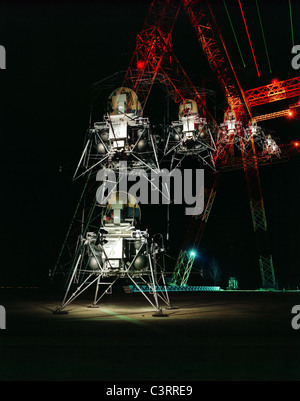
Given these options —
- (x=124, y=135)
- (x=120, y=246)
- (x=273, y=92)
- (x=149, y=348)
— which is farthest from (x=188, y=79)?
(x=149, y=348)

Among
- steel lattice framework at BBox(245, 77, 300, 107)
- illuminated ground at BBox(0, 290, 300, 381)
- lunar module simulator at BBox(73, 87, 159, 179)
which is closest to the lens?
illuminated ground at BBox(0, 290, 300, 381)

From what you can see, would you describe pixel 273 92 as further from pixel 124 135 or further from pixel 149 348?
pixel 149 348

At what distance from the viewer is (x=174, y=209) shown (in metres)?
54.3

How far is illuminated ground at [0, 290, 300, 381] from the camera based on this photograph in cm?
745

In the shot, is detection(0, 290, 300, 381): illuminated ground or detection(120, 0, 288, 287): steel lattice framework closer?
detection(0, 290, 300, 381): illuminated ground

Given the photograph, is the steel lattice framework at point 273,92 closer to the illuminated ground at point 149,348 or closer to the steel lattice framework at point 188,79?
the steel lattice framework at point 188,79


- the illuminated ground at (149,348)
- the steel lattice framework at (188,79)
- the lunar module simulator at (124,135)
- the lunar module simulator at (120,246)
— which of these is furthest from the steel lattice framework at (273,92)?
the illuminated ground at (149,348)

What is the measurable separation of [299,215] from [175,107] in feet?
82.9

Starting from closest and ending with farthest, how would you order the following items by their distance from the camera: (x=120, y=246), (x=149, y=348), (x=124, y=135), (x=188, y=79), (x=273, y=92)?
(x=149, y=348) < (x=120, y=246) < (x=124, y=135) < (x=188, y=79) < (x=273, y=92)

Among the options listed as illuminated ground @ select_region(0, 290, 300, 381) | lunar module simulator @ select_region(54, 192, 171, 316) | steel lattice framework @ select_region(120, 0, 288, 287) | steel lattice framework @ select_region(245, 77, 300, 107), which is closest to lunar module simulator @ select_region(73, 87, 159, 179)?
lunar module simulator @ select_region(54, 192, 171, 316)

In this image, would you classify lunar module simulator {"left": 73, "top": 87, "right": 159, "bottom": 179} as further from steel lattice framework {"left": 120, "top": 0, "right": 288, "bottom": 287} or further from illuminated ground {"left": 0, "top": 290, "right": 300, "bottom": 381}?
illuminated ground {"left": 0, "top": 290, "right": 300, "bottom": 381}

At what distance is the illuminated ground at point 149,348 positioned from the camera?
24.5ft

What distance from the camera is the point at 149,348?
9.80 m
